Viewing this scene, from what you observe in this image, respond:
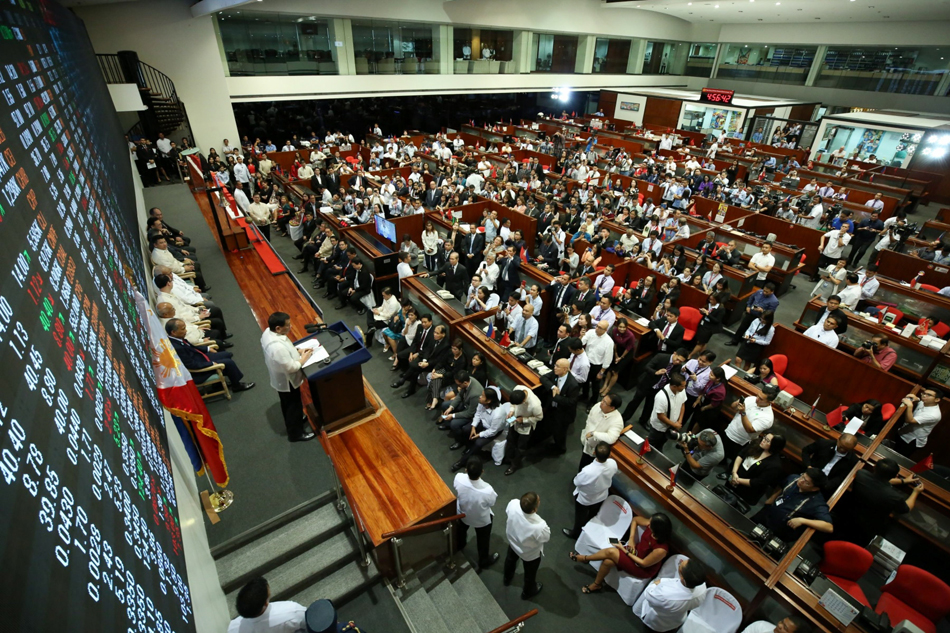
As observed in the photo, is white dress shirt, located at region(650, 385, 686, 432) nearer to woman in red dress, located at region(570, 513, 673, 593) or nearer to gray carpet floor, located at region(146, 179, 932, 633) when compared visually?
gray carpet floor, located at region(146, 179, 932, 633)

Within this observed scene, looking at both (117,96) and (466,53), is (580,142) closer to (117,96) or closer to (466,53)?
(466,53)

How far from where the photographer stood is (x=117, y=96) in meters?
11.2

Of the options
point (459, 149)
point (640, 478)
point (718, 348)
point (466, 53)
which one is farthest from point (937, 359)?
point (466, 53)

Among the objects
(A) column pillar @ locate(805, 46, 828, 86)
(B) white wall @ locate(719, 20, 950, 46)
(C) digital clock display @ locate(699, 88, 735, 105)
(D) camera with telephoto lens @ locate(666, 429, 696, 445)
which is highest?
(B) white wall @ locate(719, 20, 950, 46)

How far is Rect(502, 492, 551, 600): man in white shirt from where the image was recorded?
155 inches

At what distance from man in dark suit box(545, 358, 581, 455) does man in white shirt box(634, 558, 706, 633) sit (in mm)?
2134

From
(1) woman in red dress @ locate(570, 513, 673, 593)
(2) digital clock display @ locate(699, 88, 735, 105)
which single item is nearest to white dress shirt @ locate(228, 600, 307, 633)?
(1) woman in red dress @ locate(570, 513, 673, 593)

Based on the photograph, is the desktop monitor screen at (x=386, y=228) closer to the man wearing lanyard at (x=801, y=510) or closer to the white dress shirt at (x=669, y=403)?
the white dress shirt at (x=669, y=403)

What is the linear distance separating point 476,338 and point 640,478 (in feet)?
9.70

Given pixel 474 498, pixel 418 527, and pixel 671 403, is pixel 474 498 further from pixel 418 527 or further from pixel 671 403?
pixel 671 403

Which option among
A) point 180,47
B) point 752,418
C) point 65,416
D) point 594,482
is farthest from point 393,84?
point 65,416

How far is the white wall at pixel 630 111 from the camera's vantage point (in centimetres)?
2467

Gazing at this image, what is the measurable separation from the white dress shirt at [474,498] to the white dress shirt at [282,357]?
6.13 ft

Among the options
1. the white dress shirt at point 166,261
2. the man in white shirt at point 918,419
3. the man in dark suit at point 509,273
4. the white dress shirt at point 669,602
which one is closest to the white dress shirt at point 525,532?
the white dress shirt at point 669,602
